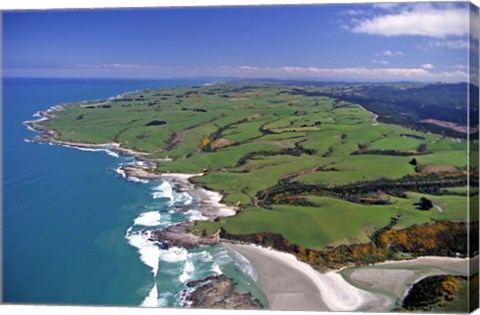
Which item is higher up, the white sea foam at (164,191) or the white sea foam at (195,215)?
the white sea foam at (164,191)

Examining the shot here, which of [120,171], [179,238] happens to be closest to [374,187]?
[179,238]

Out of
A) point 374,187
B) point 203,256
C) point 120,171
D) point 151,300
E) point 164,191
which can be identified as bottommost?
point 151,300

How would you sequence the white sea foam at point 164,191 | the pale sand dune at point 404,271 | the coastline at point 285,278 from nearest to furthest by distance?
1. the coastline at point 285,278
2. the pale sand dune at point 404,271
3. the white sea foam at point 164,191

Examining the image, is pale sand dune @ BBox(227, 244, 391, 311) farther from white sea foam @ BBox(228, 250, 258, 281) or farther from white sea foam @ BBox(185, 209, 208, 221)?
white sea foam @ BBox(185, 209, 208, 221)

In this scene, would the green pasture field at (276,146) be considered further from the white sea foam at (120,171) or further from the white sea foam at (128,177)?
the white sea foam at (120,171)

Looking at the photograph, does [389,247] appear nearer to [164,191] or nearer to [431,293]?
[431,293]

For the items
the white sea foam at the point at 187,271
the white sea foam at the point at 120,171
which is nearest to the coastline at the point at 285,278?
the white sea foam at the point at 187,271

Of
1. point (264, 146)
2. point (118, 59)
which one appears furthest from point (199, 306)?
point (118, 59)
